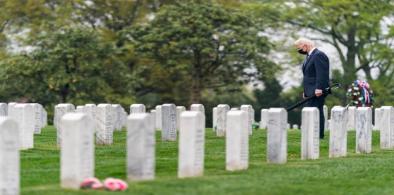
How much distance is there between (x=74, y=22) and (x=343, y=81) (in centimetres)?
1403

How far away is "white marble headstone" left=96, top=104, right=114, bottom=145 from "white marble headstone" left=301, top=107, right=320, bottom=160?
14.8 ft

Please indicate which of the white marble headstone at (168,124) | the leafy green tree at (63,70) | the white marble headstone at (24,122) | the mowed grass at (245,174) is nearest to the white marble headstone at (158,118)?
the white marble headstone at (168,124)

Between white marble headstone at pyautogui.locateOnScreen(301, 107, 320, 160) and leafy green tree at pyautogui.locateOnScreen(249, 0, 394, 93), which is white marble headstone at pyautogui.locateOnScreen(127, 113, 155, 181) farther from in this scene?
leafy green tree at pyautogui.locateOnScreen(249, 0, 394, 93)

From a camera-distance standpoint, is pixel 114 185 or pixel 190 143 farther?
pixel 190 143

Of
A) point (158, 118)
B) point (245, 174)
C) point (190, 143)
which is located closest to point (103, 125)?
point (158, 118)

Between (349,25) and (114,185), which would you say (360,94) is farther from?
(349,25)

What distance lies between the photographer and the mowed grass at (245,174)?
40.3 feet

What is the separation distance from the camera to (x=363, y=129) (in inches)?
738

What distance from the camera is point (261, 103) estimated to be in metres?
60.7

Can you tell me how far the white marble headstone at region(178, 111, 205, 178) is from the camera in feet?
42.3

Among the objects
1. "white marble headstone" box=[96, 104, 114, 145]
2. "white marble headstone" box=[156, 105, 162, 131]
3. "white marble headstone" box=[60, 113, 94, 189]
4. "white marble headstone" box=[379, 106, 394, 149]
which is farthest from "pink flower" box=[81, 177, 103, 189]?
"white marble headstone" box=[156, 105, 162, 131]

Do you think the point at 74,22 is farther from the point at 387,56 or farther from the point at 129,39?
the point at 387,56

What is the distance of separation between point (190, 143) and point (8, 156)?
2.41m

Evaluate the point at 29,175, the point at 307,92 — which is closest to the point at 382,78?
the point at 307,92
